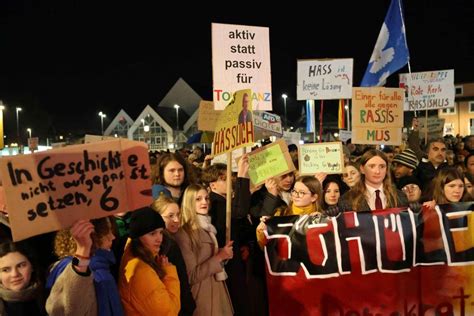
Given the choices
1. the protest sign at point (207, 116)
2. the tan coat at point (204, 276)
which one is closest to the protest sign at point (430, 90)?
the protest sign at point (207, 116)

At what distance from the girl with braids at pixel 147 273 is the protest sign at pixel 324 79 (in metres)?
7.47

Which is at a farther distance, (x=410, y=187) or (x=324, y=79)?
(x=324, y=79)

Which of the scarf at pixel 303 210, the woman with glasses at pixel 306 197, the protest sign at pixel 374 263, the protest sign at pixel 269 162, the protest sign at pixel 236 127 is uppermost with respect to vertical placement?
the protest sign at pixel 236 127

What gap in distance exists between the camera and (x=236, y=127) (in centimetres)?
475

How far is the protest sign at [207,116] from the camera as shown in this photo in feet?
29.6

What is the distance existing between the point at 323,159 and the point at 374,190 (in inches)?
53.9

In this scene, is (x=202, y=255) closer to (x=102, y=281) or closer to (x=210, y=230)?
(x=210, y=230)

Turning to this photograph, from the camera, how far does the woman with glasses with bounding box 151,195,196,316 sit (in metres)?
3.89

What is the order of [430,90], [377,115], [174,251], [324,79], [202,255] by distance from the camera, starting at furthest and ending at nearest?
[430,90]
[324,79]
[377,115]
[202,255]
[174,251]

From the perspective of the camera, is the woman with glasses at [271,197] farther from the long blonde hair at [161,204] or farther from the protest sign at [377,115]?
the protest sign at [377,115]

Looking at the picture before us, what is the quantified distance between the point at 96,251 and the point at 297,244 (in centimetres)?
204

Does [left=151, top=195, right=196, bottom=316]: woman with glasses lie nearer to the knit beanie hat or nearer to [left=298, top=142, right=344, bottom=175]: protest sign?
[left=298, top=142, right=344, bottom=175]: protest sign

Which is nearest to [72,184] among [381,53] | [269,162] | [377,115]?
[269,162]

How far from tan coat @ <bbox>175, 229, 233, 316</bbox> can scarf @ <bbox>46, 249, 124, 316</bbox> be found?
97cm
